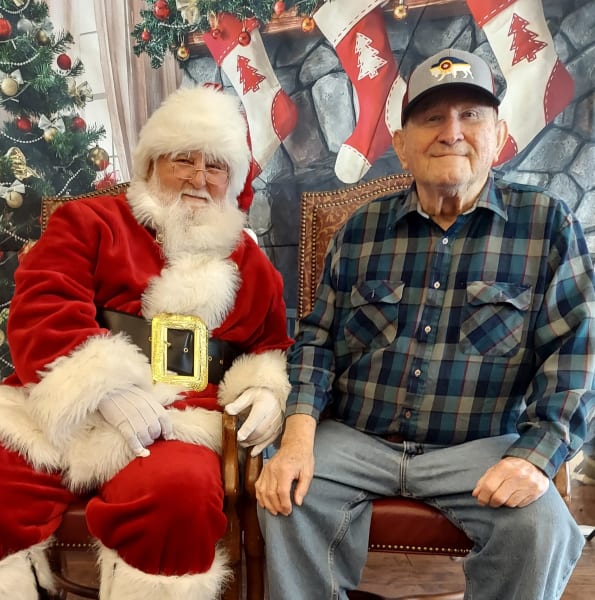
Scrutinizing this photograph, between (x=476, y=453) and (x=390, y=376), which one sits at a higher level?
(x=390, y=376)

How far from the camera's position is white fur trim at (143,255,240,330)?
5.24ft

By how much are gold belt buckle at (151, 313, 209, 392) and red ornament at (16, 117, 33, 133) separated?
127 centimetres

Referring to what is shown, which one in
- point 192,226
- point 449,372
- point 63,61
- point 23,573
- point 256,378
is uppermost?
point 63,61

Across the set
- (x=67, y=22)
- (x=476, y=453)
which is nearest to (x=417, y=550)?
(x=476, y=453)

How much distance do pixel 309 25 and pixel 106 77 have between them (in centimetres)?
87

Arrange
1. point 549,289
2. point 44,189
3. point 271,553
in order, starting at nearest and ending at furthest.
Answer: point 271,553 → point 549,289 → point 44,189

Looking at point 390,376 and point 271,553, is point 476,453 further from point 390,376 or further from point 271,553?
point 271,553

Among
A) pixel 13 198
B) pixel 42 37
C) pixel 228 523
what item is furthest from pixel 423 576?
pixel 42 37

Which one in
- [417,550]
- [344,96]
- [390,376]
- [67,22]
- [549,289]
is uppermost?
[67,22]

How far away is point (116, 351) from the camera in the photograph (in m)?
1.40

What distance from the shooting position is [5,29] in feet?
7.45

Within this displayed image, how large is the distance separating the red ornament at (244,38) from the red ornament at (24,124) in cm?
95

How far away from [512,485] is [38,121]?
2.24m

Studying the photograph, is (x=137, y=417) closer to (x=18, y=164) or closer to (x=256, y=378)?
(x=256, y=378)
